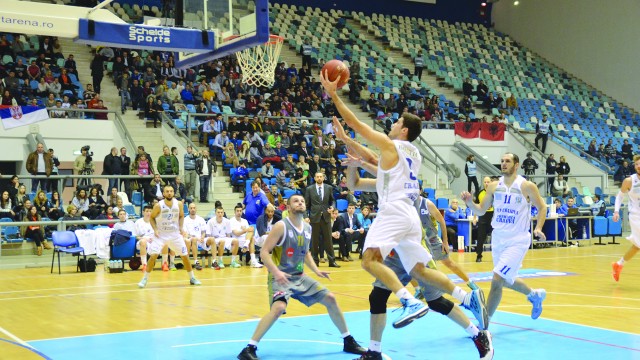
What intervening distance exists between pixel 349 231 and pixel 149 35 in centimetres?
848

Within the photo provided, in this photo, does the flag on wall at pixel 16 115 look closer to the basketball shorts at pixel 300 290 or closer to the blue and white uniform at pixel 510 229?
the basketball shorts at pixel 300 290

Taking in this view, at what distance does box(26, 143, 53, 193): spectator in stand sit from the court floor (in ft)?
12.7

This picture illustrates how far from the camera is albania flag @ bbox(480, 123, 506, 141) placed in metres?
27.6

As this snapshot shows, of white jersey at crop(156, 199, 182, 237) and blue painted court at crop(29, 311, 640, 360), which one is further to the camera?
white jersey at crop(156, 199, 182, 237)

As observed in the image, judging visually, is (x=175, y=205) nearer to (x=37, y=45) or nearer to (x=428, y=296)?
(x=428, y=296)

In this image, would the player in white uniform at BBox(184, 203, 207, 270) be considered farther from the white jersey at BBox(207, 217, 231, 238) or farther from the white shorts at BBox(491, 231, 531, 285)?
the white shorts at BBox(491, 231, 531, 285)

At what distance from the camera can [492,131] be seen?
1092 inches

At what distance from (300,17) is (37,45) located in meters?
12.3

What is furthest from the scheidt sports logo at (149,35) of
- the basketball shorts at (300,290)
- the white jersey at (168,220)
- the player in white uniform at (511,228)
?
the player in white uniform at (511,228)

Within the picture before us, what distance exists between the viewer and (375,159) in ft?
23.5

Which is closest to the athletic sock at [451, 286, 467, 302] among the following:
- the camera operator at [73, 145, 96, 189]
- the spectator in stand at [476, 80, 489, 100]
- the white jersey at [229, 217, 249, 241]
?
the white jersey at [229, 217, 249, 241]

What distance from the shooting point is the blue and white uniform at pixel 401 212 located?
6434 mm

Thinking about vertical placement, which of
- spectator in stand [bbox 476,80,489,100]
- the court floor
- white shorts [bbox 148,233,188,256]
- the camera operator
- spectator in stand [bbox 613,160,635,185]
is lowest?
the court floor

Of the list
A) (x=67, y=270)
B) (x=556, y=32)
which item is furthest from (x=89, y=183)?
(x=556, y=32)
